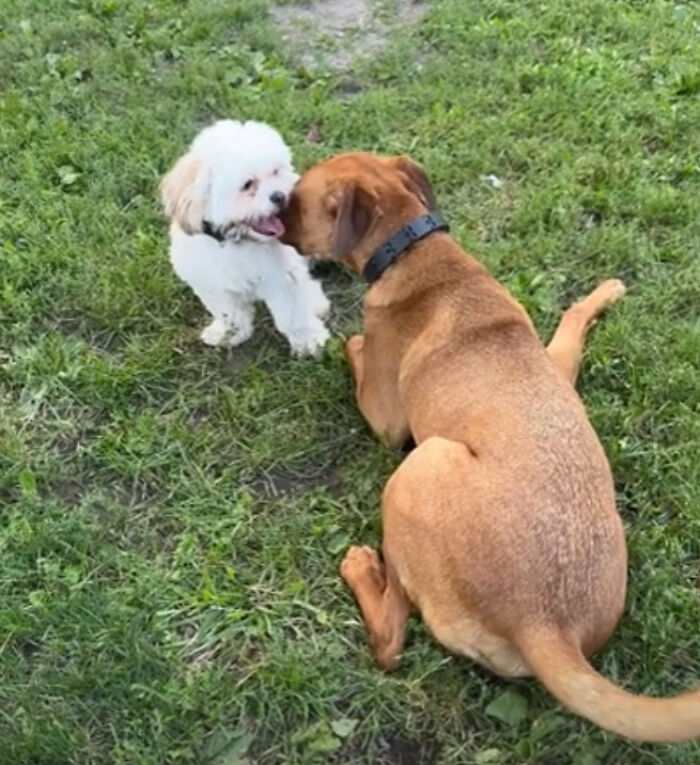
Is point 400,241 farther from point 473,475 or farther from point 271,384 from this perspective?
point 473,475

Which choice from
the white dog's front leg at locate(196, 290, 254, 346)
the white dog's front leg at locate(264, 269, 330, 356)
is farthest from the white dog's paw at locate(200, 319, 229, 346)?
the white dog's front leg at locate(264, 269, 330, 356)

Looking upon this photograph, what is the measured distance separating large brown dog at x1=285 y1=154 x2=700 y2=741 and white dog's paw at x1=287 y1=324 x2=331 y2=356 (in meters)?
0.30

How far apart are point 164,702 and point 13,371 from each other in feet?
5.08

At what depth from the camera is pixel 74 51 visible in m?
5.94

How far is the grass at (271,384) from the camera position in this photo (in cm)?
332

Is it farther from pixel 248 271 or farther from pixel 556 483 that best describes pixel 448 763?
pixel 248 271

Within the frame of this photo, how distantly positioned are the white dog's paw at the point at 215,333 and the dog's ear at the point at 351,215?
0.76m

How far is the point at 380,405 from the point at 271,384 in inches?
20.5

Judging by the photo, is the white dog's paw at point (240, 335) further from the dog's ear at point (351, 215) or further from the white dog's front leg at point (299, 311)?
the dog's ear at point (351, 215)

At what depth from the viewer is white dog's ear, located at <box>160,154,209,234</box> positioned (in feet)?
12.7

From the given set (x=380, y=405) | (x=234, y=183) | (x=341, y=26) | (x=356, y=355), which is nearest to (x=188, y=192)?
(x=234, y=183)

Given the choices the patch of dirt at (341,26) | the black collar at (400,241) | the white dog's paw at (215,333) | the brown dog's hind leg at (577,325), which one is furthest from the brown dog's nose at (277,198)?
the patch of dirt at (341,26)

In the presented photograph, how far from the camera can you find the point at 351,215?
3.67 m

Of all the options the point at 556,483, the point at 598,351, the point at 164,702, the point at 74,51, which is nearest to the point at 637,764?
the point at 556,483
